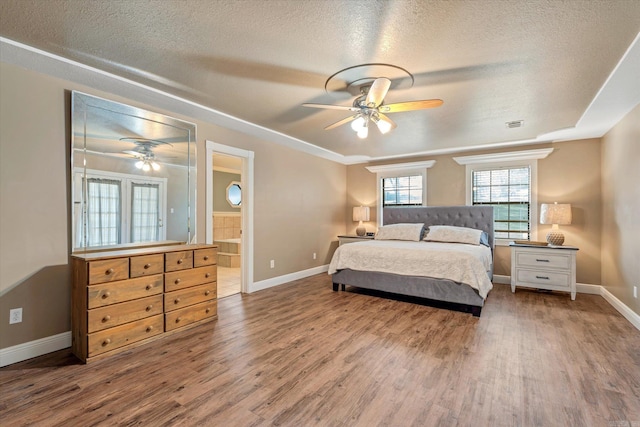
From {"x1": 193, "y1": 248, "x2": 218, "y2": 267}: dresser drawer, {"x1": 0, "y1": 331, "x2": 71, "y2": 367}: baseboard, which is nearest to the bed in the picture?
{"x1": 193, "y1": 248, "x2": 218, "y2": 267}: dresser drawer

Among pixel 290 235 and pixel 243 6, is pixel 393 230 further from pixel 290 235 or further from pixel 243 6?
pixel 243 6

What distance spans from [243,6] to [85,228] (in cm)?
241

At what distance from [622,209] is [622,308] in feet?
3.83

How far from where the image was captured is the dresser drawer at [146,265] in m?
2.64

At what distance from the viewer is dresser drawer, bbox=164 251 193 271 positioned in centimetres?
290

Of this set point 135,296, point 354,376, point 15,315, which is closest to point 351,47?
point 354,376

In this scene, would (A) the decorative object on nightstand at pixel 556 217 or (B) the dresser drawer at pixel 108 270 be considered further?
(A) the decorative object on nightstand at pixel 556 217

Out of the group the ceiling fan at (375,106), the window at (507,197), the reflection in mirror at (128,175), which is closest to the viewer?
the ceiling fan at (375,106)

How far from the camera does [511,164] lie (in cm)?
507

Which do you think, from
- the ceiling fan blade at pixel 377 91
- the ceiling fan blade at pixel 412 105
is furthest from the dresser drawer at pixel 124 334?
the ceiling fan blade at pixel 412 105

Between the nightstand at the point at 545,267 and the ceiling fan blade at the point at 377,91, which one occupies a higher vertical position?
the ceiling fan blade at the point at 377,91

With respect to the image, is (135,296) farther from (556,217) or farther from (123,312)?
(556,217)

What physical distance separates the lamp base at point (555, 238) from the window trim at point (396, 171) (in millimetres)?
2010

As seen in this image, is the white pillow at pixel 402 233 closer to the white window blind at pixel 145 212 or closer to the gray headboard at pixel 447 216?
the gray headboard at pixel 447 216
